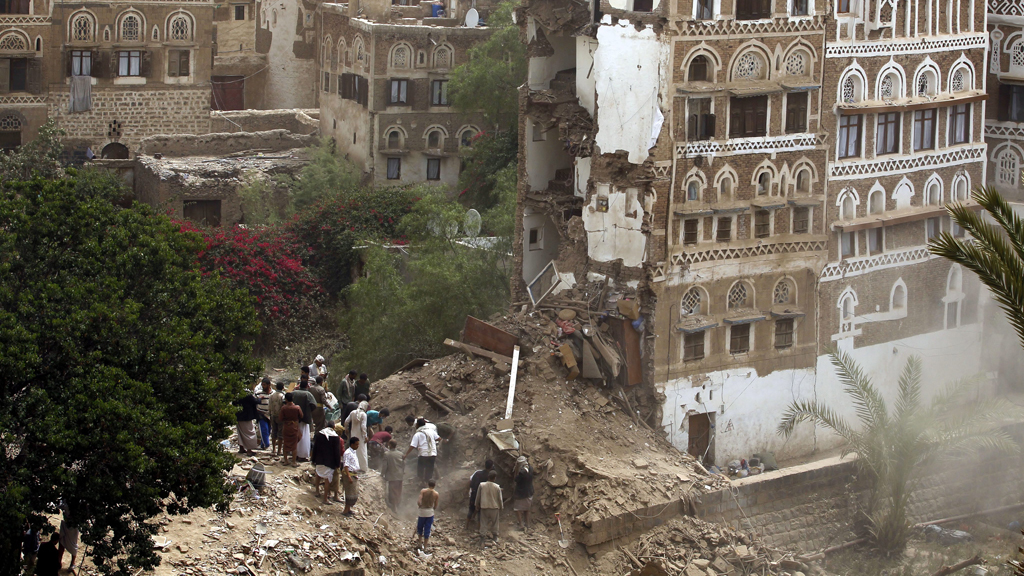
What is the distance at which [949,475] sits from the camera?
1259 inches

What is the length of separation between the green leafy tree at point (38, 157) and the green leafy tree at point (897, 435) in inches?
1014

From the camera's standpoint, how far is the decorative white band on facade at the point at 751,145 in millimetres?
28891

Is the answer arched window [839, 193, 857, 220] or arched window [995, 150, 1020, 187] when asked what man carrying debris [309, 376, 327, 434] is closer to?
arched window [839, 193, 857, 220]

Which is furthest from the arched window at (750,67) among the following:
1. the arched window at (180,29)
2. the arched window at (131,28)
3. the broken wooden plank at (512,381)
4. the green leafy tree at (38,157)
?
the arched window at (131,28)

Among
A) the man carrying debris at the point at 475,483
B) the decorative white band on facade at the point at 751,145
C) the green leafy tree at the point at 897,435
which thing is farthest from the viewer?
the decorative white band on facade at the point at 751,145

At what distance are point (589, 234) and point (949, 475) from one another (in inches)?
382

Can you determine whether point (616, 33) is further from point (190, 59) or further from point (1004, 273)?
point (190, 59)

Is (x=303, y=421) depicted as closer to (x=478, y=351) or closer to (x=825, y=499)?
(x=478, y=351)

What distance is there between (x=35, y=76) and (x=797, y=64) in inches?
1222

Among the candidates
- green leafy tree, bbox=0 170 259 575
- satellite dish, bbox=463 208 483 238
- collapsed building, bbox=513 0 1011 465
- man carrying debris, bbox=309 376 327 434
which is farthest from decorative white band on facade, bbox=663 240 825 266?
green leafy tree, bbox=0 170 259 575

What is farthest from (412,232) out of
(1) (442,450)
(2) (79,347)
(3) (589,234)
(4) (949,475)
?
(2) (79,347)

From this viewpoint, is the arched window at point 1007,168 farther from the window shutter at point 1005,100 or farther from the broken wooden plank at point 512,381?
the broken wooden plank at point 512,381

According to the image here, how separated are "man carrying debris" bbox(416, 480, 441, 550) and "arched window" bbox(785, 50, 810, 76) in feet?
37.9

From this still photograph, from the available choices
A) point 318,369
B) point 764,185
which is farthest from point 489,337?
point 764,185
